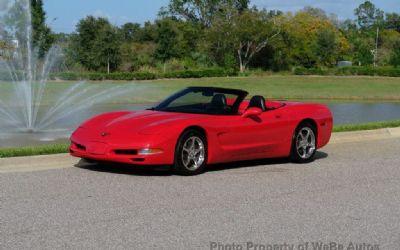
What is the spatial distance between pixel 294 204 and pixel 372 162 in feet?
12.8

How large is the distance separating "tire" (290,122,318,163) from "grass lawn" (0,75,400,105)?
771 inches

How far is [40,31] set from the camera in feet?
150

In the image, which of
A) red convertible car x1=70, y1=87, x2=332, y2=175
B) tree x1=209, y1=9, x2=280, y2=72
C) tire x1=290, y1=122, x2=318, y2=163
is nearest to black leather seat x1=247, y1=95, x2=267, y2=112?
red convertible car x1=70, y1=87, x2=332, y2=175

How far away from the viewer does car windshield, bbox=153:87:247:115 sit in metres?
10.2

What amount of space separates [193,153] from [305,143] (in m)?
2.44

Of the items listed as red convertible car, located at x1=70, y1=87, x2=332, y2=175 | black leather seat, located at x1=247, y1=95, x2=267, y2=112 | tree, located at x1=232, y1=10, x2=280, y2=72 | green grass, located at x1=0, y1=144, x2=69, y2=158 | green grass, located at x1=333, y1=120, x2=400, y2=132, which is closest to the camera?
A: red convertible car, located at x1=70, y1=87, x2=332, y2=175

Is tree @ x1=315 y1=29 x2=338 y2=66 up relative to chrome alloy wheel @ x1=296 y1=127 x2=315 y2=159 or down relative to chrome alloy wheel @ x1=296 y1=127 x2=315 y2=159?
up

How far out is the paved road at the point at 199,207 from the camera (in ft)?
19.4

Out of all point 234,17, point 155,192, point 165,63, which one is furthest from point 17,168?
point 234,17

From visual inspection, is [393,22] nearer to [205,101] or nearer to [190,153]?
→ [205,101]

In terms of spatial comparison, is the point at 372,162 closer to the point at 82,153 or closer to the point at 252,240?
the point at 82,153

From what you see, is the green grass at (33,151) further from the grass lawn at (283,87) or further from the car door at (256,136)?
Result: the grass lawn at (283,87)

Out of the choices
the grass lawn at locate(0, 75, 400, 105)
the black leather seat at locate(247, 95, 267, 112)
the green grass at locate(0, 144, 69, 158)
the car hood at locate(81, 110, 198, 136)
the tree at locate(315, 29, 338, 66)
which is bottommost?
the grass lawn at locate(0, 75, 400, 105)

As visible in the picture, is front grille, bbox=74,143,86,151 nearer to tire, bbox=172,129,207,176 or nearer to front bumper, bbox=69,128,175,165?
front bumper, bbox=69,128,175,165
